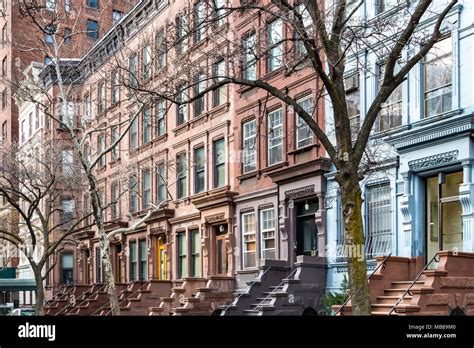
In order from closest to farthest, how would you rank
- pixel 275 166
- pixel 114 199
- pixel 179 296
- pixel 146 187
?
pixel 275 166 < pixel 179 296 < pixel 146 187 < pixel 114 199

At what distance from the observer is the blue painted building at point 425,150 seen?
16953 millimetres

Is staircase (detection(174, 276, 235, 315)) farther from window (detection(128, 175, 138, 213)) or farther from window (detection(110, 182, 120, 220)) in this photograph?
window (detection(110, 182, 120, 220))

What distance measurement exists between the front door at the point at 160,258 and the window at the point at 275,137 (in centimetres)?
650

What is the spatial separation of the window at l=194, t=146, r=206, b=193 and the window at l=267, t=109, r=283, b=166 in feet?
10.4

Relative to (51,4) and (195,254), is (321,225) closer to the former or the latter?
(195,254)

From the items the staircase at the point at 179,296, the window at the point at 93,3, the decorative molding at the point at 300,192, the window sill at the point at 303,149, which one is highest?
the window at the point at 93,3

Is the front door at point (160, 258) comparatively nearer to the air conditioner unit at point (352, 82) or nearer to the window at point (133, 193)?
the window at point (133, 193)

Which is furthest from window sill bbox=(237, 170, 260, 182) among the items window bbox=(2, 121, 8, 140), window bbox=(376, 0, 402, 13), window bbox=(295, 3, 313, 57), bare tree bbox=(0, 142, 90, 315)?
window bbox=(2, 121, 8, 140)

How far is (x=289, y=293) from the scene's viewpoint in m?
20.5

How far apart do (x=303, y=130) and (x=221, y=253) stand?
6.16 metres

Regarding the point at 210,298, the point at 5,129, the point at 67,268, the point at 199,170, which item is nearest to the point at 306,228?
the point at 210,298

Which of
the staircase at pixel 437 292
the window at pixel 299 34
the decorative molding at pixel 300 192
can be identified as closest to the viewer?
the window at pixel 299 34

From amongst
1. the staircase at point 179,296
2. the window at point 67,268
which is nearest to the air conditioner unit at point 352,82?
the staircase at point 179,296

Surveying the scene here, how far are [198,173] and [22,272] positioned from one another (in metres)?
12.0
